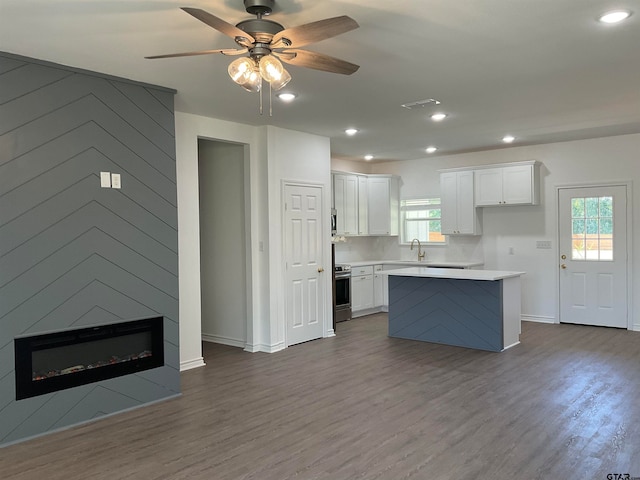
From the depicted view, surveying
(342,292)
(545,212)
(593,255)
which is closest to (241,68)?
(342,292)

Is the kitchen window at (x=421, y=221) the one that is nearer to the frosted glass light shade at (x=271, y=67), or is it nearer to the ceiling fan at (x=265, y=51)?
the ceiling fan at (x=265, y=51)

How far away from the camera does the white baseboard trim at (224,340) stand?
6.36m

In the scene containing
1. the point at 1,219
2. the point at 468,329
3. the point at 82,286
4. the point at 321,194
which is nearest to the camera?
the point at 1,219

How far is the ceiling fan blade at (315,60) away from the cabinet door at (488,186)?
213 inches

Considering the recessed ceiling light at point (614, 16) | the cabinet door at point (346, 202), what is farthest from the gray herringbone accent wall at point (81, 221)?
the cabinet door at point (346, 202)

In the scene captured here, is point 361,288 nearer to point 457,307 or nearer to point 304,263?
point 304,263

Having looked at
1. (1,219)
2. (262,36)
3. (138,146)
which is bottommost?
(1,219)

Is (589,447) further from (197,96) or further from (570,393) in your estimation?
(197,96)

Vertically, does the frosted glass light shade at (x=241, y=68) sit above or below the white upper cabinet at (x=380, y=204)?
above

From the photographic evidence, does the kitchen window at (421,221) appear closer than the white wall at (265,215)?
No

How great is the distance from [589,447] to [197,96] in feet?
13.7

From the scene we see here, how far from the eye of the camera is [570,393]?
Result: 4.35 metres

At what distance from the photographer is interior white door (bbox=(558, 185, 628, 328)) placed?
7.07 m

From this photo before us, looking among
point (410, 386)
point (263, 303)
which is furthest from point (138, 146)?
point (410, 386)
